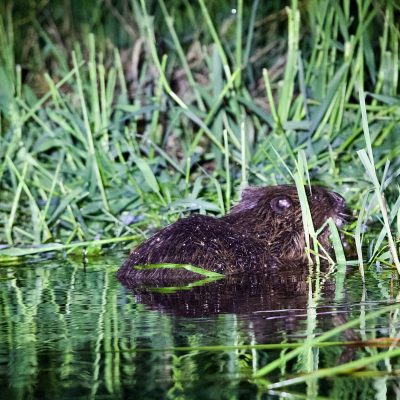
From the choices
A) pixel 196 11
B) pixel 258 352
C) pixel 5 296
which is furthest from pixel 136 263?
pixel 196 11

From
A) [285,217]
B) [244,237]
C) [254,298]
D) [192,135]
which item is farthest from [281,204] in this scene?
[192,135]

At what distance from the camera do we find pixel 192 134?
24.1ft

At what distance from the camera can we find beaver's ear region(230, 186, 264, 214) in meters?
5.27

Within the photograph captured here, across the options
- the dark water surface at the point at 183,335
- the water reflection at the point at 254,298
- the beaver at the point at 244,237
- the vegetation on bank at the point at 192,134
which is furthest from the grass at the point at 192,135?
the dark water surface at the point at 183,335

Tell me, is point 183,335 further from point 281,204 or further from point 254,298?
point 281,204

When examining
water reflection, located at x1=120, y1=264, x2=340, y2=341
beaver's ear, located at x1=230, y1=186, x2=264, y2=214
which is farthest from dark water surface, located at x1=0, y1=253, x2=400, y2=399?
beaver's ear, located at x1=230, y1=186, x2=264, y2=214

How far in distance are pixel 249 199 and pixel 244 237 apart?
1.47ft

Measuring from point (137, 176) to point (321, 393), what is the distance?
4.02 m

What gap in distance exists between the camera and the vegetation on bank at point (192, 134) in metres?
5.95

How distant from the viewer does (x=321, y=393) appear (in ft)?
8.22

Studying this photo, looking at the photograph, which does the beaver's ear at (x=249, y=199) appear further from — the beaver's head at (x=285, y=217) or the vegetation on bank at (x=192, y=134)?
the vegetation on bank at (x=192, y=134)

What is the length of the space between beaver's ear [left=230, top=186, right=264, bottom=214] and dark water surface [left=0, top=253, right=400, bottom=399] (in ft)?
1.75

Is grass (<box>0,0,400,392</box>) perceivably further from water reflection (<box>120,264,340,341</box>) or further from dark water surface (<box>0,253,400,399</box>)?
dark water surface (<box>0,253,400,399</box>)

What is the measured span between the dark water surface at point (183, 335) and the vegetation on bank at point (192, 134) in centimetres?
96
